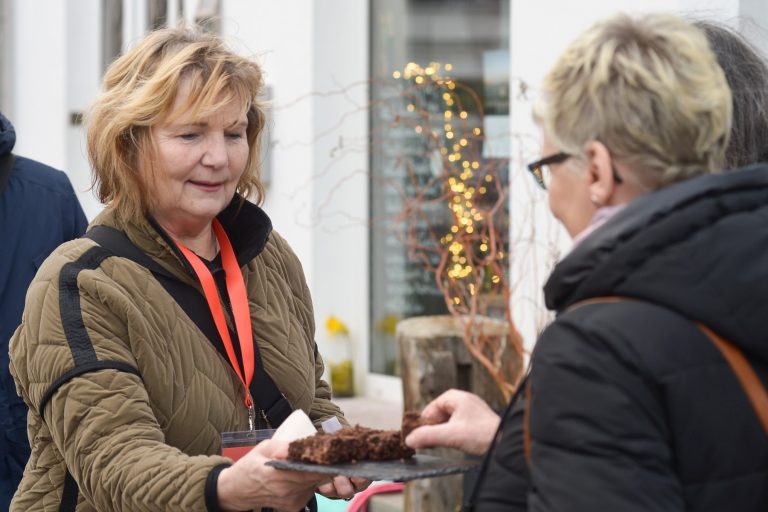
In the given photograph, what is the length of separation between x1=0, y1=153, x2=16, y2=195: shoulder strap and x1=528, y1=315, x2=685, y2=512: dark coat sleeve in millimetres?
2566

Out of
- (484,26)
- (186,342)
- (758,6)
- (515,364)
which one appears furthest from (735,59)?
(484,26)

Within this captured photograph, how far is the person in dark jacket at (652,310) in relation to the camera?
1.62m

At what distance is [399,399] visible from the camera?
738 centimetres

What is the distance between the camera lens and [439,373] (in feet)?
17.2

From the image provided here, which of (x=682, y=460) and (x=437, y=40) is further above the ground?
(x=437, y=40)

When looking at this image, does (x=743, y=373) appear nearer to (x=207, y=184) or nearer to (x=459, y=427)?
(x=459, y=427)

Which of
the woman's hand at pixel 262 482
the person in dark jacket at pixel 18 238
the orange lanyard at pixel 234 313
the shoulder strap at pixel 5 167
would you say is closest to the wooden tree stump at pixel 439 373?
the person in dark jacket at pixel 18 238

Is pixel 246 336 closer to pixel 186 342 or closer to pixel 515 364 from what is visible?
pixel 186 342

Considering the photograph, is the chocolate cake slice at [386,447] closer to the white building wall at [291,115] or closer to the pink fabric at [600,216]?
the pink fabric at [600,216]

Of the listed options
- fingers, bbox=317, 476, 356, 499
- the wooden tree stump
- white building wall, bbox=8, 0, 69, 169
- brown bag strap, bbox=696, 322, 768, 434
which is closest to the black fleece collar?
fingers, bbox=317, 476, 356, 499

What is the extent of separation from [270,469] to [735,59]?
1.19m

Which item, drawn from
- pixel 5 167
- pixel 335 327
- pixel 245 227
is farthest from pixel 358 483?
pixel 335 327

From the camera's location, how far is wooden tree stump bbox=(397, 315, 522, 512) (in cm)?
515

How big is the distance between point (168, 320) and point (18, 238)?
4.50ft
